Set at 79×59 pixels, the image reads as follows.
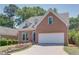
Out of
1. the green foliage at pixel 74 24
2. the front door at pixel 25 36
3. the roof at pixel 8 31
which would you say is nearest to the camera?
the green foliage at pixel 74 24

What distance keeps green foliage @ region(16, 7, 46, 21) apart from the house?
22 centimetres

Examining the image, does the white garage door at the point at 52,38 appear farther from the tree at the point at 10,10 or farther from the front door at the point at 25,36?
the tree at the point at 10,10

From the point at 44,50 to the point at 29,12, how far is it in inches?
88.1

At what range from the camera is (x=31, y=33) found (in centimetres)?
5622

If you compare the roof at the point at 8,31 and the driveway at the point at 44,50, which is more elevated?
A: the roof at the point at 8,31

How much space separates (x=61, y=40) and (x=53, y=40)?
0.44 m

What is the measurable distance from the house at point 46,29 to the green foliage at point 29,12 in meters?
0.22

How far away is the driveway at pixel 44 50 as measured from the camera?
55.7 meters

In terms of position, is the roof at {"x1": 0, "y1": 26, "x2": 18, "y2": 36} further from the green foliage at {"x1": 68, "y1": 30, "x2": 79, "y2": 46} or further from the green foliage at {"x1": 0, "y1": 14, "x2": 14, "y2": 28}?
the green foliage at {"x1": 68, "y1": 30, "x2": 79, "y2": 46}

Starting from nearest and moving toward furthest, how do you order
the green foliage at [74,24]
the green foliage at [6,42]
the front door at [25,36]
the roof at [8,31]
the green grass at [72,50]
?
the green grass at [72,50] → the green foliage at [74,24] → the green foliage at [6,42] → the roof at [8,31] → the front door at [25,36]

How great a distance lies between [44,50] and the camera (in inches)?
2196

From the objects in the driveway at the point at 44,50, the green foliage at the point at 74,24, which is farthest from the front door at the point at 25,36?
the green foliage at the point at 74,24

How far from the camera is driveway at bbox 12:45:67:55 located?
55.7 meters
